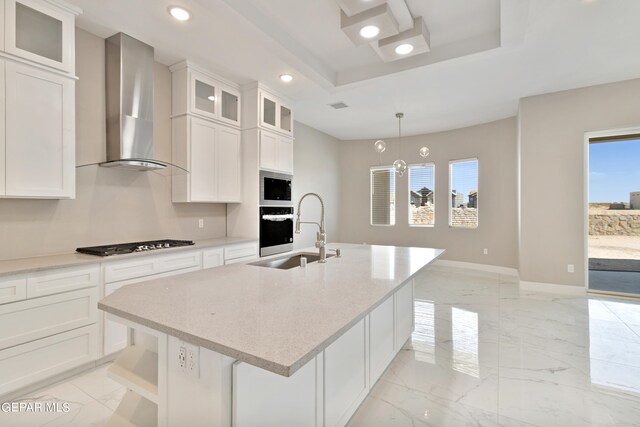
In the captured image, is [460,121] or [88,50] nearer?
[88,50]

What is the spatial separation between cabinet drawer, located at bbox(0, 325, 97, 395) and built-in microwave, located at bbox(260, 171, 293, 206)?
2.24 meters

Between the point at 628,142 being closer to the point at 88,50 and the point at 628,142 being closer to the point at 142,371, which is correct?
the point at 142,371

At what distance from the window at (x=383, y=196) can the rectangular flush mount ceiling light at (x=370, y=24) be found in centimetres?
460

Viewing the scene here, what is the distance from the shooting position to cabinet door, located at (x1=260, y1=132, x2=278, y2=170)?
3.90 m

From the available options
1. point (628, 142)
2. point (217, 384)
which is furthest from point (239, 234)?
point (628, 142)

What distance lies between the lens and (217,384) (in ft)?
3.01

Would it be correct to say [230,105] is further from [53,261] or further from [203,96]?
[53,261]

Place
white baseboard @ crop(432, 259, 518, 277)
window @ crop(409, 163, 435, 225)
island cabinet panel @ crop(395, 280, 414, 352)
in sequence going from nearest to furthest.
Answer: island cabinet panel @ crop(395, 280, 414, 352) < white baseboard @ crop(432, 259, 518, 277) < window @ crop(409, 163, 435, 225)

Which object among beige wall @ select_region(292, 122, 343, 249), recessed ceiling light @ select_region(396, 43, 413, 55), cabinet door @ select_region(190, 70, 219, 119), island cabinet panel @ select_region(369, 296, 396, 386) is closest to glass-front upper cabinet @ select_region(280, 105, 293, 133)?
cabinet door @ select_region(190, 70, 219, 119)

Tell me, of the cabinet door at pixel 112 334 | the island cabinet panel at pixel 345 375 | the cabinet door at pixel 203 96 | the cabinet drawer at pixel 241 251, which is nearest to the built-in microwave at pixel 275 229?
the cabinet drawer at pixel 241 251

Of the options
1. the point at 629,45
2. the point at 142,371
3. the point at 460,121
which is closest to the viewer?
the point at 142,371

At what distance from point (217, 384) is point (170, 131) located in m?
3.27

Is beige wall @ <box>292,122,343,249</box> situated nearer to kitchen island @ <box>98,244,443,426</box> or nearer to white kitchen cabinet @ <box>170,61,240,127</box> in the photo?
white kitchen cabinet @ <box>170,61,240,127</box>

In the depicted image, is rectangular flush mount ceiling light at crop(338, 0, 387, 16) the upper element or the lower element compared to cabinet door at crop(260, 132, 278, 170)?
upper
